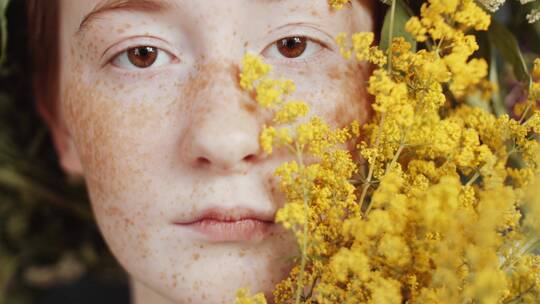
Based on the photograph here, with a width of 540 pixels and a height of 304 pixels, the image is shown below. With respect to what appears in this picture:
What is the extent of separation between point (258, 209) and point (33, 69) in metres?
0.77

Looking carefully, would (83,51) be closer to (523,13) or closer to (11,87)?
(11,87)

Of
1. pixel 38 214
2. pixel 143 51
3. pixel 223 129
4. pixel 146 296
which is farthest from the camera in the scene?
pixel 38 214

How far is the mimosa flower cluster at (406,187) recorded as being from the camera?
85cm

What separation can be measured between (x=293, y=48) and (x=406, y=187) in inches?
10.8

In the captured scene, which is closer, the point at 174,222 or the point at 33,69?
the point at 174,222

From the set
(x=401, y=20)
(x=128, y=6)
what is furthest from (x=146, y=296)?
(x=401, y=20)

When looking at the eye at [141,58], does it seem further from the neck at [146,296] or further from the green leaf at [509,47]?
the green leaf at [509,47]

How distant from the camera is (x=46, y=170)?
180 centimetres

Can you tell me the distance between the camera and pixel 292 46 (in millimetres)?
1041

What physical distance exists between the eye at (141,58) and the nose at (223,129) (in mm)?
105

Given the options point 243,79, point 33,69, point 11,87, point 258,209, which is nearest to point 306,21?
point 243,79

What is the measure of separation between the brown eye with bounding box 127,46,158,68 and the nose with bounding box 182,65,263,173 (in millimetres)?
119

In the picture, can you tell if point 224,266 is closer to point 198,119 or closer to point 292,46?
point 198,119

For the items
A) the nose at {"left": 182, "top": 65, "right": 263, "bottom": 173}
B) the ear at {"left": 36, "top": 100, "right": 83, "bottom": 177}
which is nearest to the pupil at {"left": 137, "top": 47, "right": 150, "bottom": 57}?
the nose at {"left": 182, "top": 65, "right": 263, "bottom": 173}
